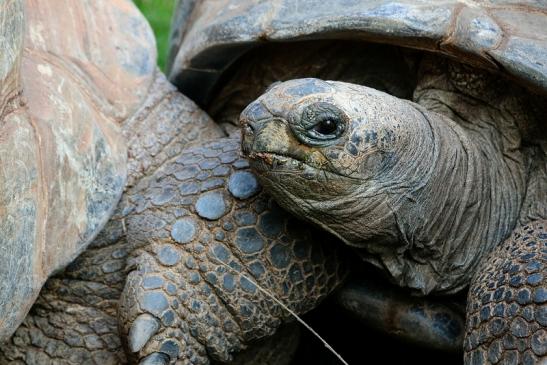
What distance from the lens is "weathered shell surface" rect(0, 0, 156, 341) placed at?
8.27 feet

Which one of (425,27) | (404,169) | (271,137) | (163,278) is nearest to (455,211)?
(404,169)

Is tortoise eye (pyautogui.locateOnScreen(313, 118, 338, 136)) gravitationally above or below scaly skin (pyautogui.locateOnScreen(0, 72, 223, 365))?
above

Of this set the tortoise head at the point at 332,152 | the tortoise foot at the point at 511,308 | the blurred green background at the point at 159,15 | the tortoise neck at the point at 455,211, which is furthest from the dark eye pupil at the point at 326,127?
the blurred green background at the point at 159,15

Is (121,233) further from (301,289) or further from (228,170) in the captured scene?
(301,289)

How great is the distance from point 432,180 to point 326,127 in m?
0.40

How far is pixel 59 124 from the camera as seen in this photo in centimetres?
284

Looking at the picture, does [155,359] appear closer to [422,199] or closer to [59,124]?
[59,124]

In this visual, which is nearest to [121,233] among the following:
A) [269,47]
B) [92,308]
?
[92,308]

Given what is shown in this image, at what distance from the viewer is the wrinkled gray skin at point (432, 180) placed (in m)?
2.57

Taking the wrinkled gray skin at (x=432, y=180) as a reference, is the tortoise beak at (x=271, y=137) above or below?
above

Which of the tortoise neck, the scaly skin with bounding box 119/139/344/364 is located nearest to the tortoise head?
the tortoise neck

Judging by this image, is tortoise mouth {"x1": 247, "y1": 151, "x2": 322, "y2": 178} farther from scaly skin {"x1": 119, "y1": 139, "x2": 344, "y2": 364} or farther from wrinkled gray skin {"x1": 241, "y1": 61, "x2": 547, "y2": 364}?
scaly skin {"x1": 119, "y1": 139, "x2": 344, "y2": 364}

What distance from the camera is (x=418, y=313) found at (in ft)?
10.1

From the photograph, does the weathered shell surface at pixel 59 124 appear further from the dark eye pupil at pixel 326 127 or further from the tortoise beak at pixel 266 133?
the dark eye pupil at pixel 326 127
